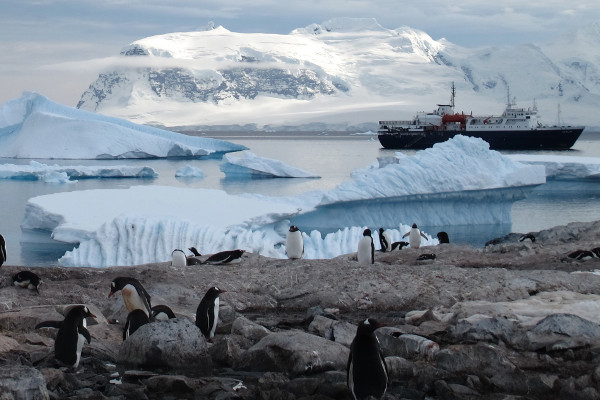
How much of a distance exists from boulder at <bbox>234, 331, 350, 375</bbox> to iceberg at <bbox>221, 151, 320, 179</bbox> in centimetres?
2390

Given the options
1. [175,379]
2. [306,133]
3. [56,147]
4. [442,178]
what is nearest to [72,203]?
[442,178]

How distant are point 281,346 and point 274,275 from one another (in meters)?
2.56

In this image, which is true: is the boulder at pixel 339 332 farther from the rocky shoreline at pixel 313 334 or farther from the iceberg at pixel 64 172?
the iceberg at pixel 64 172

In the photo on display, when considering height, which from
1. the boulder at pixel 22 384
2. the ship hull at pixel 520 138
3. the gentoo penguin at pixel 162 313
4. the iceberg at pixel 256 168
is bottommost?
the ship hull at pixel 520 138

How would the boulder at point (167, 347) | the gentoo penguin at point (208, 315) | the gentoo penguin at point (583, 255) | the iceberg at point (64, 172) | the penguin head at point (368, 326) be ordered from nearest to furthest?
the penguin head at point (368, 326)
the boulder at point (167, 347)
the gentoo penguin at point (208, 315)
the gentoo penguin at point (583, 255)
the iceberg at point (64, 172)

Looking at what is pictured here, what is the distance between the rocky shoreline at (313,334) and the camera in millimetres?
4145

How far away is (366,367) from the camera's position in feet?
12.3

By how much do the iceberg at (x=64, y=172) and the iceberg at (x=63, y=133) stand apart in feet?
23.0

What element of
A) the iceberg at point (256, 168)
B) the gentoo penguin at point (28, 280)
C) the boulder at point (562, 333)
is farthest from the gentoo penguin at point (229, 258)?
the iceberg at point (256, 168)

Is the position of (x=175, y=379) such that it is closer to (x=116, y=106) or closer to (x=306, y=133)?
(x=306, y=133)

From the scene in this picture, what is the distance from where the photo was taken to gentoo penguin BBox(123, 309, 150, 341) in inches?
194

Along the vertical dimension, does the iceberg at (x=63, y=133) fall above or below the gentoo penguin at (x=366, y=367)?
below

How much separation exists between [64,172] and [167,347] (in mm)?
23404

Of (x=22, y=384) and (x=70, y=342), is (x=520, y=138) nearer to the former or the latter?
(x=70, y=342)
